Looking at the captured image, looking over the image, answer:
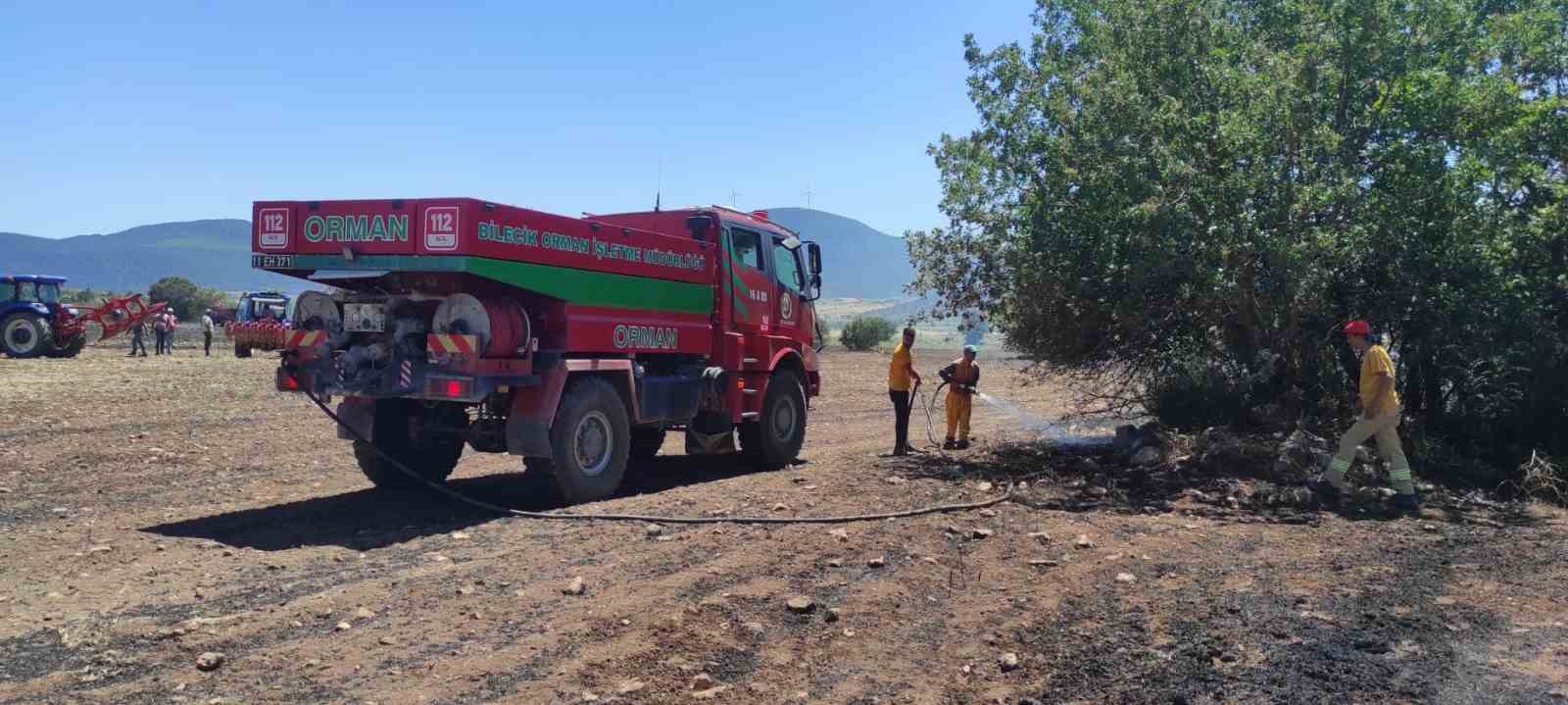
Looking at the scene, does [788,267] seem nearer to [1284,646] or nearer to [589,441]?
[589,441]

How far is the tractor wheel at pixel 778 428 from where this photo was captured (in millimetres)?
12047

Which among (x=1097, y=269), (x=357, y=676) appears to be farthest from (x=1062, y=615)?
(x=1097, y=269)

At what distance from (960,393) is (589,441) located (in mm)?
5875

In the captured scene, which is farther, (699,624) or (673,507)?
(673,507)

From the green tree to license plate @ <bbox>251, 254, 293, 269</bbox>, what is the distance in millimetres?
61032

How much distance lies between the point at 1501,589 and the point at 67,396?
20.0 m

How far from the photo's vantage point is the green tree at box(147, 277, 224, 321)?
65.1 m

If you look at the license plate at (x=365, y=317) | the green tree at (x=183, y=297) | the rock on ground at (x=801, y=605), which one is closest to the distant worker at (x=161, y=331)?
the license plate at (x=365, y=317)

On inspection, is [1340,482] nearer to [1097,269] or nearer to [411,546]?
[1097,269]

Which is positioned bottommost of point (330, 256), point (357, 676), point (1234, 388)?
point (357, 676)

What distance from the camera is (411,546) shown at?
7773 millimetres

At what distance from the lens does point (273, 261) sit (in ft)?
29.6

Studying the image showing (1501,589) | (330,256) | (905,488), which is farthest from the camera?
(905,488)

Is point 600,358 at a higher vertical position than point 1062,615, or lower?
higher
